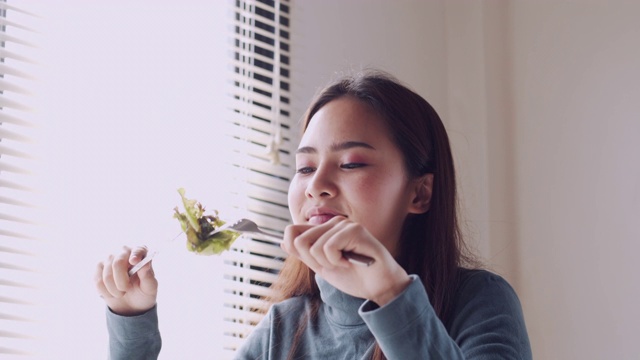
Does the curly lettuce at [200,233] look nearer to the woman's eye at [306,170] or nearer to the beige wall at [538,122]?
the woman's eye at [306,170]

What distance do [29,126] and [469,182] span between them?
104 centimetres

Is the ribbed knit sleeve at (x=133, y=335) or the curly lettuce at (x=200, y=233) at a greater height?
the curly lettuce at (x=200, y=233)

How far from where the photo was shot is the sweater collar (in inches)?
56.3

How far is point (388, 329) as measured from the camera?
3.56 ft

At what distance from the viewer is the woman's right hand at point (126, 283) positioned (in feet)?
4.44

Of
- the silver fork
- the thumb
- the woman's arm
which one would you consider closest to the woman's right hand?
the thumb

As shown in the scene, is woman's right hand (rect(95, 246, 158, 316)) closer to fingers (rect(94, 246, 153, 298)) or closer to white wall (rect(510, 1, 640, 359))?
fingers (rect(94, 246, 153, 298))

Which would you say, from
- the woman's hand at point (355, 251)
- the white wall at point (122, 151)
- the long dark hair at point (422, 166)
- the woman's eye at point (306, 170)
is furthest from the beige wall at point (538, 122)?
the woman's hand at point (355, 251)

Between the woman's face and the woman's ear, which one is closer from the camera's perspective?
the woman's face

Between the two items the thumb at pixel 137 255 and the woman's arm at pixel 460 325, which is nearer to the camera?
the woman's arm at pixel 460 325

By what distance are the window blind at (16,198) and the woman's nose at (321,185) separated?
523 millimetres

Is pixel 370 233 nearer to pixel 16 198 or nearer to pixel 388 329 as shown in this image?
pixel 388 329

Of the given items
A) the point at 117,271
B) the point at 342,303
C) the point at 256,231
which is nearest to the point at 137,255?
the point at 117,271

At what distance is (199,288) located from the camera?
1841mm
